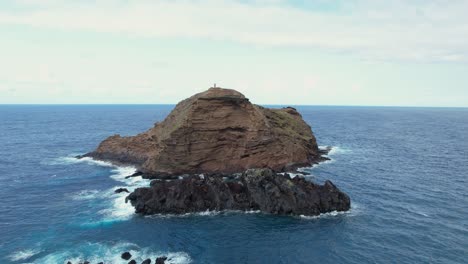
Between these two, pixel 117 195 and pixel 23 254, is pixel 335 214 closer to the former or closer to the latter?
pixel 117 195

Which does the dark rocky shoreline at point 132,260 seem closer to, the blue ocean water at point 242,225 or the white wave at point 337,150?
the blue ocean water at point 242,225

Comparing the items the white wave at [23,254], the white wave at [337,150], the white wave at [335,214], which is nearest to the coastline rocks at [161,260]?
the white wave at [23,254]

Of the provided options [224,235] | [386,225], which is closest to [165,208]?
[224,235]

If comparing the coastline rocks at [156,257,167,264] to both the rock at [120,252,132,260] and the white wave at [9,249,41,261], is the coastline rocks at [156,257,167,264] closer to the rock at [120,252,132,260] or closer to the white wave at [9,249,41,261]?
the rock at [120,252,132,260]

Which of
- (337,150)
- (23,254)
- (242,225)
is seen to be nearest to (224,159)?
(242,225)

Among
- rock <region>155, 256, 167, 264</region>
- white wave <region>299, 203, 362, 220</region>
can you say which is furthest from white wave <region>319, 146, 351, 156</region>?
rock <region>155, 256, 167, 264</region>

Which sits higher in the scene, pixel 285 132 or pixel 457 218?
pixel 285 132

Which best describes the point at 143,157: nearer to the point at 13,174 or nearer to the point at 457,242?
the point at 13,174
